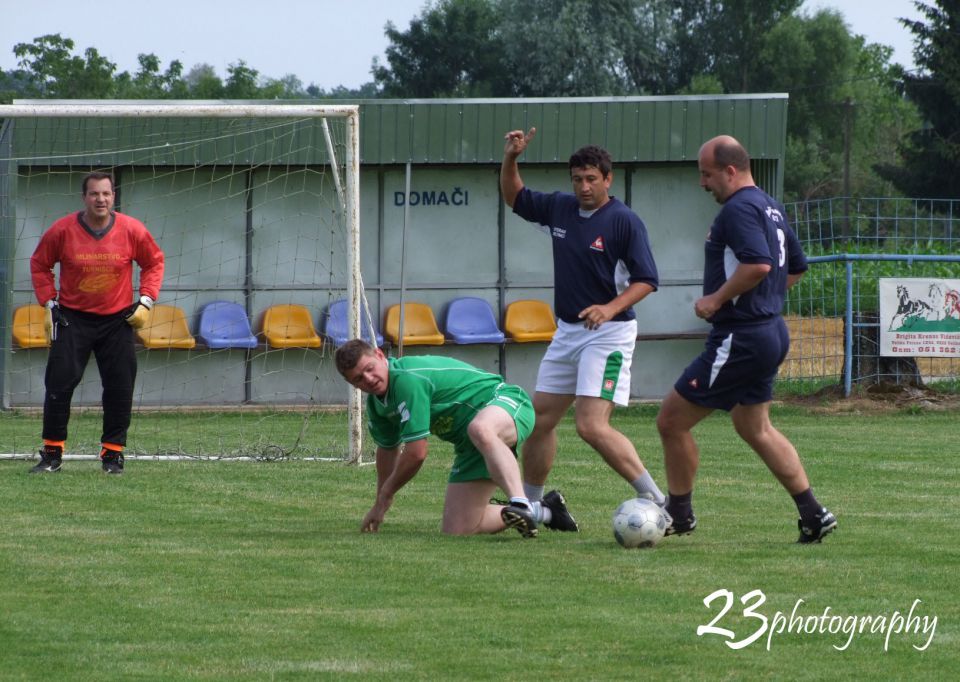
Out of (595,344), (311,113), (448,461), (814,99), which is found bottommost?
(448,461)

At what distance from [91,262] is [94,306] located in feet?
1.00

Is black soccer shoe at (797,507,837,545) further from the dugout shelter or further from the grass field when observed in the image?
the dugout shelter

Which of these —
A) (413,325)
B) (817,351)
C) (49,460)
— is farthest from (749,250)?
(817,351)

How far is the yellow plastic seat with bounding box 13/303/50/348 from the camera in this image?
1700 centimetres

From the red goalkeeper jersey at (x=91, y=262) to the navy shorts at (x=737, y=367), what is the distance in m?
Answer: 4.83

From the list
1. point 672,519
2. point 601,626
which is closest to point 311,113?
point 672,519

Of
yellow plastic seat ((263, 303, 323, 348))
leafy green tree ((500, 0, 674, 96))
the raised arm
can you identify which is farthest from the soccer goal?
leafy green tree ((500, 0, 674, 96))

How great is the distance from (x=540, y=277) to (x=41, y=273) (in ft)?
29.2

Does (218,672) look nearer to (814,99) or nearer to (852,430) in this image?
(852,430)

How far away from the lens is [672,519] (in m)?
7.55

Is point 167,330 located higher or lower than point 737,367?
lower

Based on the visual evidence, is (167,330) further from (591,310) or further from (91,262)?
(591,310)

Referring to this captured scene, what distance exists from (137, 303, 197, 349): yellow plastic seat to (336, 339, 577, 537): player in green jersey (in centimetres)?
992

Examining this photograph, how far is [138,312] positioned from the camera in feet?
34.9
